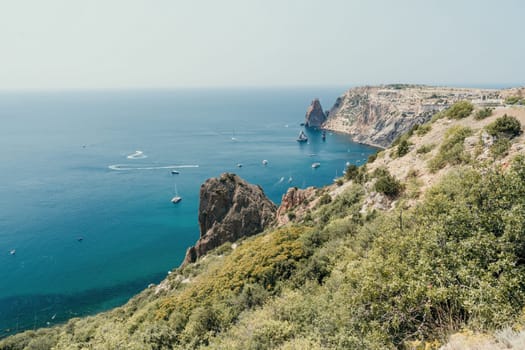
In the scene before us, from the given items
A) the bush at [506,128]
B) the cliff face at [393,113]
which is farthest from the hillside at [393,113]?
the bush at [506,128]

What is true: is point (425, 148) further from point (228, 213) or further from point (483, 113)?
point (228, 213)

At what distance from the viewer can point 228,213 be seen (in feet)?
180

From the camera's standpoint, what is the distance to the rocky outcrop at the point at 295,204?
4197cm

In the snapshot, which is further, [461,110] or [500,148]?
[461,110]

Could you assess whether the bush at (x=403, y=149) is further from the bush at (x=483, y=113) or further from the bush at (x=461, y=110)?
the bush at (x=483, y=113)

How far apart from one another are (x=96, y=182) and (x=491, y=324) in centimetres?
10883

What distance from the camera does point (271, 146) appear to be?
14838 centimetres

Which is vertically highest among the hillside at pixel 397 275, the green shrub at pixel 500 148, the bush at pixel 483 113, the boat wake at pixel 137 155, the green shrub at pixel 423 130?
the bush at pixel 483 113

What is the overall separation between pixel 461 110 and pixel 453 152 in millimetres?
11035

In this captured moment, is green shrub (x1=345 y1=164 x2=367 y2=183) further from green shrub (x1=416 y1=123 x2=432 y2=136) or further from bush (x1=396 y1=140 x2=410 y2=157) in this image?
green shrub (x1=416 y1=123 x2=432 y2=136)

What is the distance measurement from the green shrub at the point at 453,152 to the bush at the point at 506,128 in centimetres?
211

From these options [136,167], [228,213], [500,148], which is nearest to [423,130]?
[500,148]

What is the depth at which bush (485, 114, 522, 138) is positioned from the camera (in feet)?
70.4

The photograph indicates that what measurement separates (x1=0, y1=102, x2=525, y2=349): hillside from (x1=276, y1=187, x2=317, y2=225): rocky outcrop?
Answer: 1367 cm
